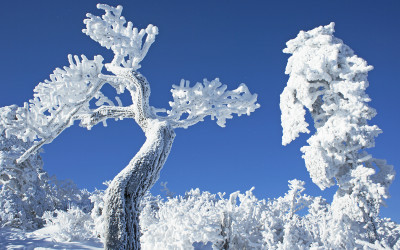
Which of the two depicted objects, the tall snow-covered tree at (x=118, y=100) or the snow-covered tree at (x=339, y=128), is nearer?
the tall snow-covered tree at (x=118, y=100)

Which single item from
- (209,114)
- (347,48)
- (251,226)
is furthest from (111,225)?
(347,48)

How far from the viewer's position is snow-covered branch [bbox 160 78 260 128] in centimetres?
534

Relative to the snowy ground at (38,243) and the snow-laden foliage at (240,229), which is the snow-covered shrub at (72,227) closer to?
the snowy ground at (38,243)

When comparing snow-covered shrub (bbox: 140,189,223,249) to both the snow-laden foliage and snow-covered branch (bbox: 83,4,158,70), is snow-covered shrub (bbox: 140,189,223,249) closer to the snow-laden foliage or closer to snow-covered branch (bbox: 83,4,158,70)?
the snow-laden foliage

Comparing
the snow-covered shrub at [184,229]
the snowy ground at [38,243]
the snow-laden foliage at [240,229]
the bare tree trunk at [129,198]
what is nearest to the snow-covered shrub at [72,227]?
the snowy ground at [38,243]

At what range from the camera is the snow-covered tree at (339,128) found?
10844 millimetres

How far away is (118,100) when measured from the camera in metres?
5.61

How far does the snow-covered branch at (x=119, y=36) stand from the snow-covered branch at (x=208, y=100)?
3.39 feet

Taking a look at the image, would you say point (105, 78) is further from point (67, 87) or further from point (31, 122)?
point (31, 122)

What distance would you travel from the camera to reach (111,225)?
2.52 metres

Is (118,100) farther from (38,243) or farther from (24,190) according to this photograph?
(24,190)

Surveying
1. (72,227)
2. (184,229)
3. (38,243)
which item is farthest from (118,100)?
(72,227)

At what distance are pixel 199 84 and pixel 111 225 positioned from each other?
3460mm

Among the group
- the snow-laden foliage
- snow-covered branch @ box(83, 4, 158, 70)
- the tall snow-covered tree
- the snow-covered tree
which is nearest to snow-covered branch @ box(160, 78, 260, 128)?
the tall snow-covered tree
